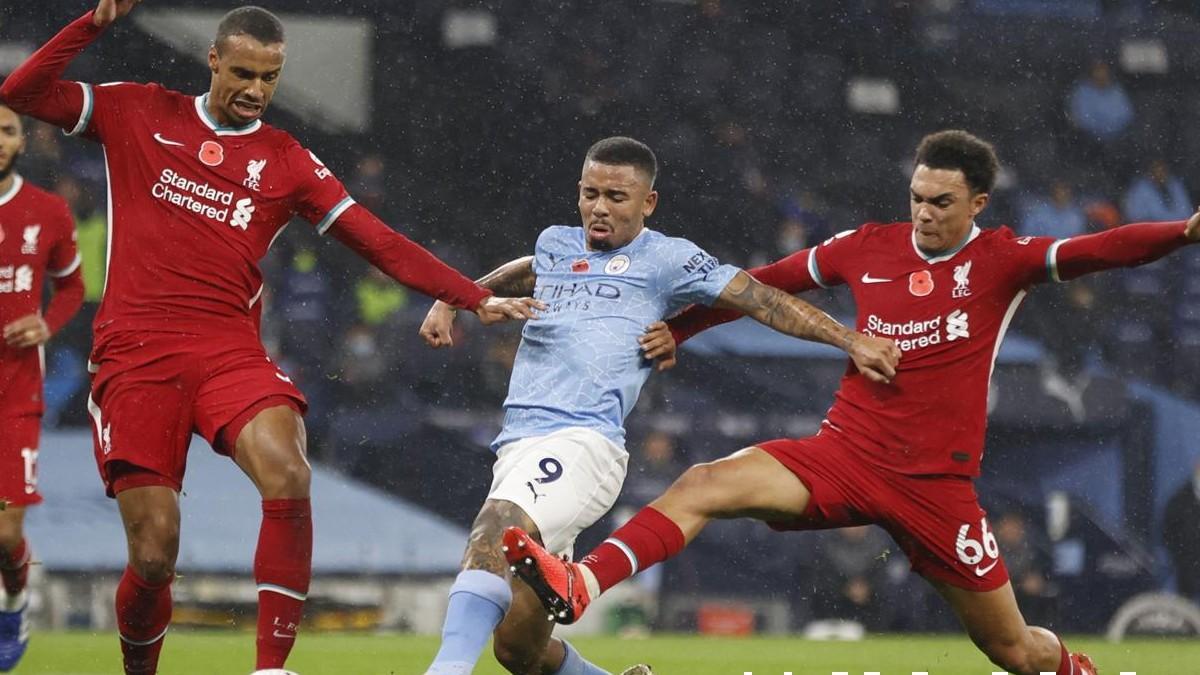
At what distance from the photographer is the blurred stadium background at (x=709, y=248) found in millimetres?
11766

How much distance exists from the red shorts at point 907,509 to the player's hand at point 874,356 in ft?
0.94

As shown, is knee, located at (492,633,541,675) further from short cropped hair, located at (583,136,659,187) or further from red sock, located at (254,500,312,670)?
short cropped hair, located at (583,136,659,187)

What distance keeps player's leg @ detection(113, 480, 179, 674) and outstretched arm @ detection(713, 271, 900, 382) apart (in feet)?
6.16

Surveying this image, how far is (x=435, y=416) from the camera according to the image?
479 inches

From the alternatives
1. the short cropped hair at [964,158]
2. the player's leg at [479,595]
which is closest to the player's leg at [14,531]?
the player's leg at [479,595]

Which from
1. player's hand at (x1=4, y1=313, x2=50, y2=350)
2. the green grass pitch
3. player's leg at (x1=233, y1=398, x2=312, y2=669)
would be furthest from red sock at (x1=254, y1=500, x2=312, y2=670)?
the green grass pitch

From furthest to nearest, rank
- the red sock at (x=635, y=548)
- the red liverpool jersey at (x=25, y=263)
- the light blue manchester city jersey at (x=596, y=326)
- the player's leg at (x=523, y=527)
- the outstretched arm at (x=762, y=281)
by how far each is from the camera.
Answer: the red liverpool jersey at (x=25, y=263) < the outstretched arm at (x=762, y=281) < the light blue manchester city jersey at (x=596, y=326) < the red sock at (x=635, y=548) < the player's leg at (x=523, y=527)

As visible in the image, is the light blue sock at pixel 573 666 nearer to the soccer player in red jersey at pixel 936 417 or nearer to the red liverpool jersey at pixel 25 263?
the soccer player in red jersey at pixel 936 417

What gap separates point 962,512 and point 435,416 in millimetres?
7091

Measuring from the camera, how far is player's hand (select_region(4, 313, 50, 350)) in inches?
267

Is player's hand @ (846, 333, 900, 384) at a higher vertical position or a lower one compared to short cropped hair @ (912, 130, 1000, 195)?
lower

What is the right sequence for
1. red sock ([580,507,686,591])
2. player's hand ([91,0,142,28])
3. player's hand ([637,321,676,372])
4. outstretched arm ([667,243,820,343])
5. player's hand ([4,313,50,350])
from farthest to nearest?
player's hand ([4,313,50,350]), outstretched arm ([667,243,820,343]), player's hand ([637,321,676,372]), player's hand ([91,0,142,28]), red sock ([580,507,686,591])

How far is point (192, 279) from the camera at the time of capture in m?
5.24

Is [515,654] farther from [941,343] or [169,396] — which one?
[941,343]
